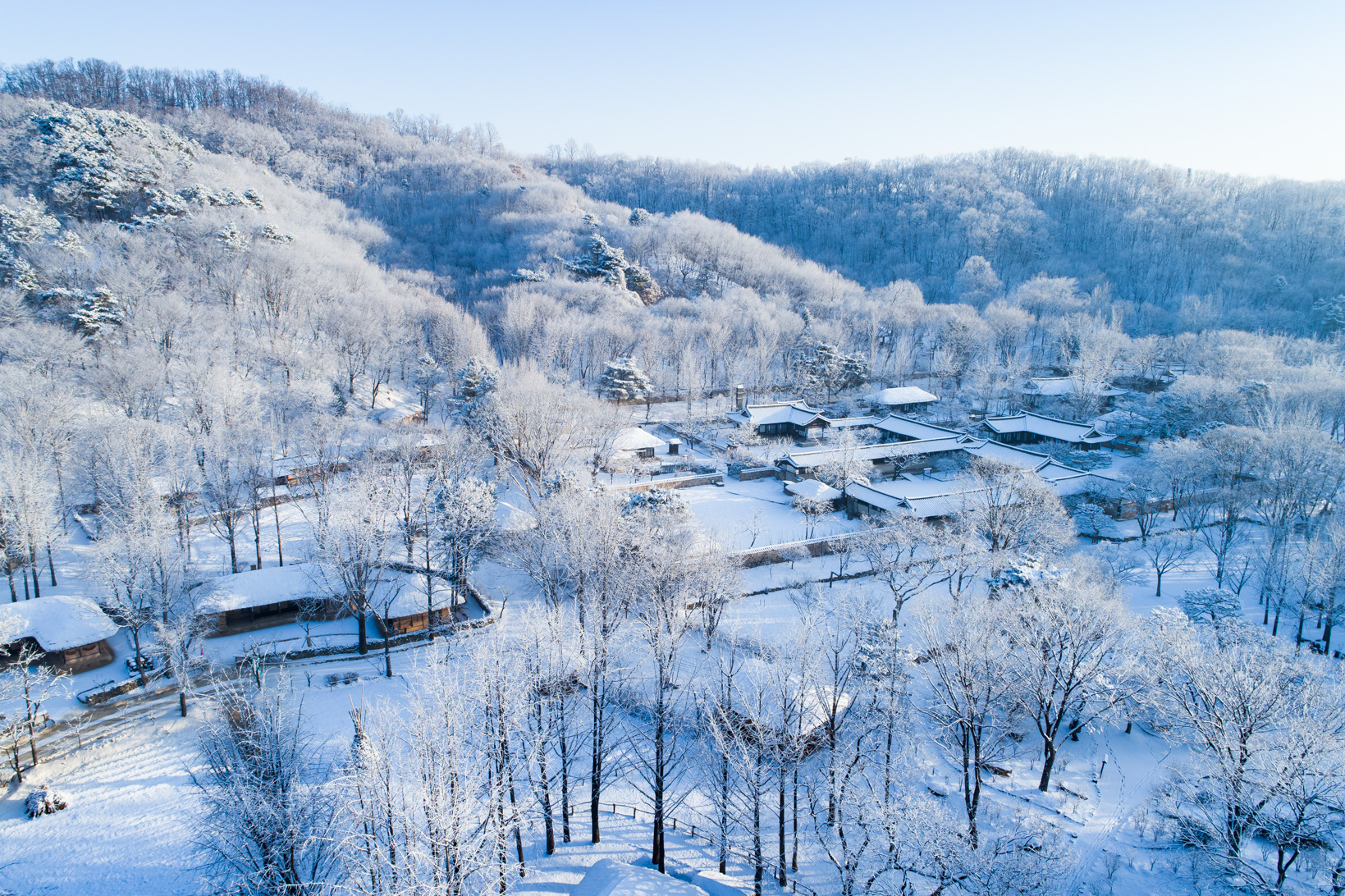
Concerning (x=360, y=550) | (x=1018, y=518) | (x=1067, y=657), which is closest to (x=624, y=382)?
(x=1018, y=518)

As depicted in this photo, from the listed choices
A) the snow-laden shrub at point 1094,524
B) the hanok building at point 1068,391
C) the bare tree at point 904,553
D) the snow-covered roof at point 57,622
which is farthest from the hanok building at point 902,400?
the snow-covered roof at point 57,622

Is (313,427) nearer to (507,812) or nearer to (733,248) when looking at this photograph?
(507,812)

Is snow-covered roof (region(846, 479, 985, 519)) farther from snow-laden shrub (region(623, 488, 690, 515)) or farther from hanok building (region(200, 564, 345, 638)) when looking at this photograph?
hanok building (region(200, 564, 345, 638))

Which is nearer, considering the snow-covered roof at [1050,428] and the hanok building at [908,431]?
the hanok building at [908,431]

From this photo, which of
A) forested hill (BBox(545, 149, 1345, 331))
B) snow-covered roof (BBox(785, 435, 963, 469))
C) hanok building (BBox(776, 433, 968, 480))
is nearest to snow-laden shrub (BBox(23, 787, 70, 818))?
hanok building (BBox(776, 433, 968, 480))

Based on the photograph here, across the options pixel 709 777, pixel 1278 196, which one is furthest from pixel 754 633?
pixel 1278 196

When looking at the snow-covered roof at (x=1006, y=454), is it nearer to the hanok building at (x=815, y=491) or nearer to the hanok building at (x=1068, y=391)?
the hanok building at (x=815, y=491)
